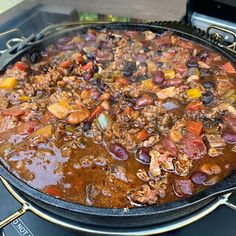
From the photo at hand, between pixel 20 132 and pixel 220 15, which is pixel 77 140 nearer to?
pixel 20 132

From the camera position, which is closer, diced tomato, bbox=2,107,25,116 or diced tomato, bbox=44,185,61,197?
diced tomato, bbox=44,185,61,197

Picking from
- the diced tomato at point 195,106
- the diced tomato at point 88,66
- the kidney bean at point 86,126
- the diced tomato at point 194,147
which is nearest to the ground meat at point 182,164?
the diced tomato at point 194,147

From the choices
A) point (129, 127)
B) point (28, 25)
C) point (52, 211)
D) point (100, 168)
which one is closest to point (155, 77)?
point (129, 127)

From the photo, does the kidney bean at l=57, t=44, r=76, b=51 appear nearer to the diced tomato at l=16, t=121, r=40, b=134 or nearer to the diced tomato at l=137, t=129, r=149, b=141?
the diced tomato at l=16, t=121, r=40, b=134

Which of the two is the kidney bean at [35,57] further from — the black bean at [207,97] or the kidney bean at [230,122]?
the kidney bean at [230,122]

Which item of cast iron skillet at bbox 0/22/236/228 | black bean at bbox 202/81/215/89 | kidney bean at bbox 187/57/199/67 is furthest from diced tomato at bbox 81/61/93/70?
cast iron skillet at bbox 0/22/236/228

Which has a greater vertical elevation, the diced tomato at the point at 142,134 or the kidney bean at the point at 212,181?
the diced tomato at the point at 142,134

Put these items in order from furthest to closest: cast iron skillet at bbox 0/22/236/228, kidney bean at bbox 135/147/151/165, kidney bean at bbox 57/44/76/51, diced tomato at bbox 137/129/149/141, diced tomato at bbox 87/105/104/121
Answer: kidney bean at bbox 57/44/76/51 < diced tomato at bbox 87/105/104/121 < diced tomato at bbox 137/129/149/141 < kidney bean at bbox 135/147/151/165 < cast iron skillet at bbox 0/22/236/228
